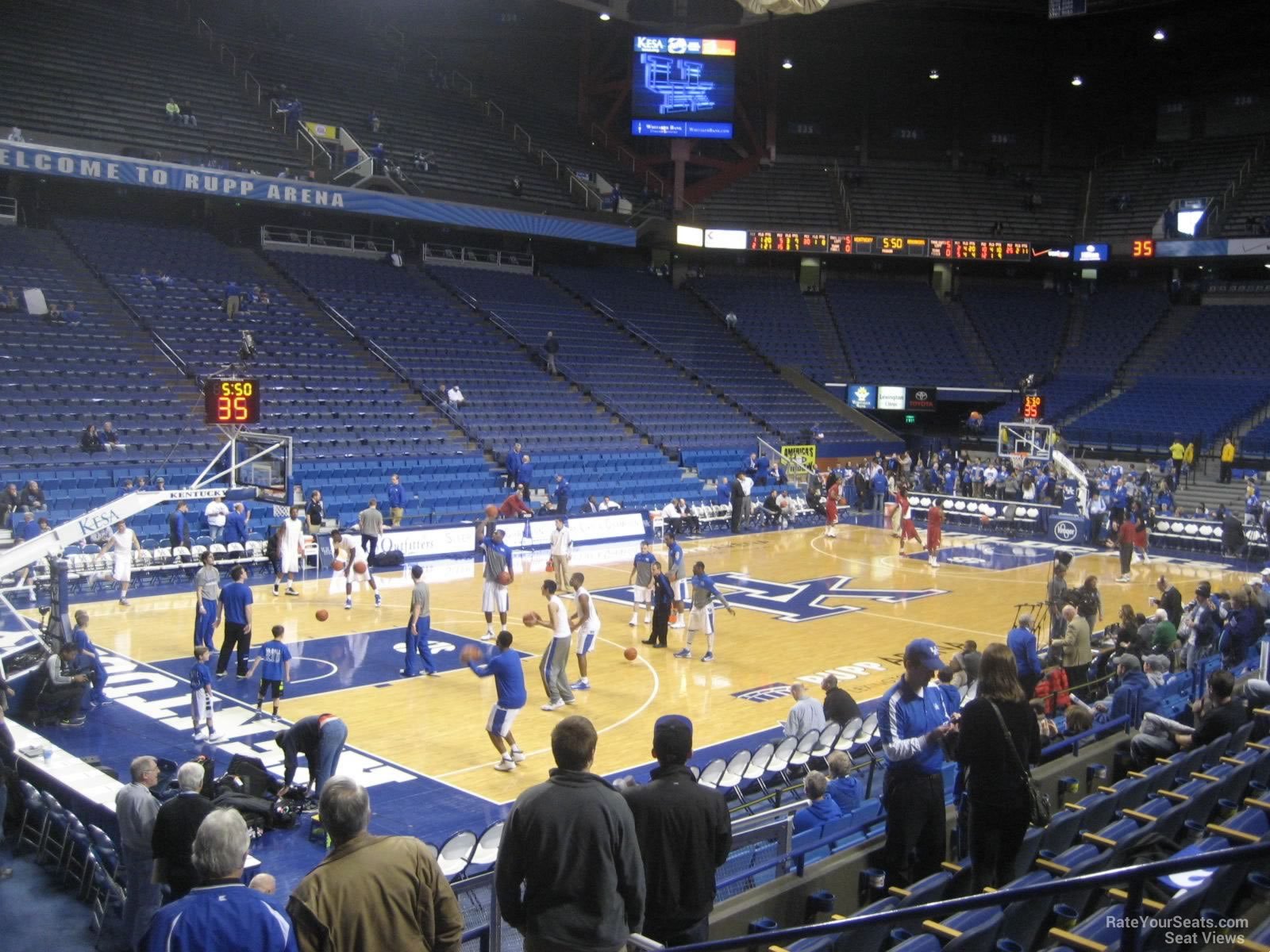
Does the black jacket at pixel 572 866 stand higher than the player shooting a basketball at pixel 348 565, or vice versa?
the black jacket at pixel 572 866

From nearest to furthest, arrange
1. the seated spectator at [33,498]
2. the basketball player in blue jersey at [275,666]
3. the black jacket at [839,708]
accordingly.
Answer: the black jacket at [839,708] < the basketball player in blue jersey at [275,666] < the seated spectator at [33,498]

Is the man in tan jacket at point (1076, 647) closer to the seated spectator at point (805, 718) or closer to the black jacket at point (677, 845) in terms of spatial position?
the seated spectator at point (805, 718)

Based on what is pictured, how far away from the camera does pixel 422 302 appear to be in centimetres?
3888

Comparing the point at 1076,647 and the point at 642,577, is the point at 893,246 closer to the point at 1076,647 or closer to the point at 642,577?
the point at 642,577

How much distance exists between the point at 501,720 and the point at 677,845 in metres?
7.28

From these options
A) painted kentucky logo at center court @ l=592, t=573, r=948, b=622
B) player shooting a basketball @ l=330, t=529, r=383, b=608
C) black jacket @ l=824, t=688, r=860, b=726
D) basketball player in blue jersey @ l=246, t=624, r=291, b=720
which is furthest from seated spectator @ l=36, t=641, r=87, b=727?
painted kentucky logo at center court @ l=592, t=573, r=948, b=622

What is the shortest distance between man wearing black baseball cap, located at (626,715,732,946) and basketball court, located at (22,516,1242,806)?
6745mm

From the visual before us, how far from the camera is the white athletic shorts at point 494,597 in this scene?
725 inches

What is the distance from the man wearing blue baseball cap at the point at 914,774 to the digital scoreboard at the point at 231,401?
37.6ft

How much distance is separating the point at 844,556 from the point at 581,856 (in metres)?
25.6

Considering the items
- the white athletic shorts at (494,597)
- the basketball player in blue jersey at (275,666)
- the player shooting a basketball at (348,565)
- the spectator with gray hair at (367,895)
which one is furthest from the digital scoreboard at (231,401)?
the spectator with gray hair at (367,895)

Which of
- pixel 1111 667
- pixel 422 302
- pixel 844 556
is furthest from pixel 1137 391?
pixel 1111 667

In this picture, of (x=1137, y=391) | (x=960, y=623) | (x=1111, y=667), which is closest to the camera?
(x=1111, y=667)

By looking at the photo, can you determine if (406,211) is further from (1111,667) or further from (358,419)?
(1111,667)
